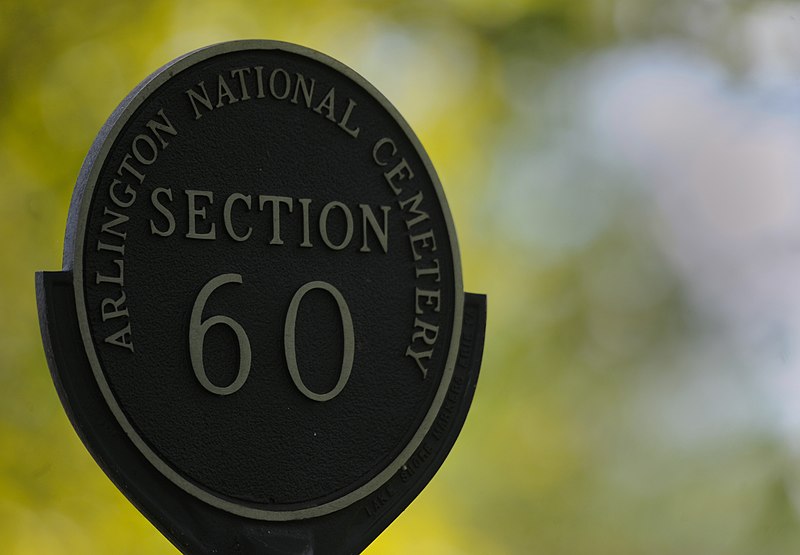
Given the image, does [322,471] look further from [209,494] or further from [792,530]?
[792,530]

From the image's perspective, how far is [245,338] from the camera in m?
2.04

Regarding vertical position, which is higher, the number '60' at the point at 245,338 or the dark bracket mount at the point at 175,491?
the number '60' at the point at 245,338

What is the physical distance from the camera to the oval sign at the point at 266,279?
194 centimetres

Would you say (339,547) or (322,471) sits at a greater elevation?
(322,471)

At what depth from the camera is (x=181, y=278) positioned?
1992mm

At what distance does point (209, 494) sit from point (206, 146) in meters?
0.61

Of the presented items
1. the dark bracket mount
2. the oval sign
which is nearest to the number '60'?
the oval sign

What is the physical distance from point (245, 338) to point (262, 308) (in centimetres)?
7

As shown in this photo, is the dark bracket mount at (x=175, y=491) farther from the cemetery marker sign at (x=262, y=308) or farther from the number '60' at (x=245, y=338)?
the number '60' at (x=245, y=338)

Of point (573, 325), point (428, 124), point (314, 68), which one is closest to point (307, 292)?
point (314, 68)

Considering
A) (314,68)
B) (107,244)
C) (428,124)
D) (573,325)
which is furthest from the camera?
(573,325)

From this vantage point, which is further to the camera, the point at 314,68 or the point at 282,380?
the point at 314,68

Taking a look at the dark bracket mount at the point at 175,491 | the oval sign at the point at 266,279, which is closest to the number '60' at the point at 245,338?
the oval sign at the point at 266,279

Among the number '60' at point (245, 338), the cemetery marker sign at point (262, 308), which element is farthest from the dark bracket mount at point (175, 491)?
the number '60' at point (245, 338)
